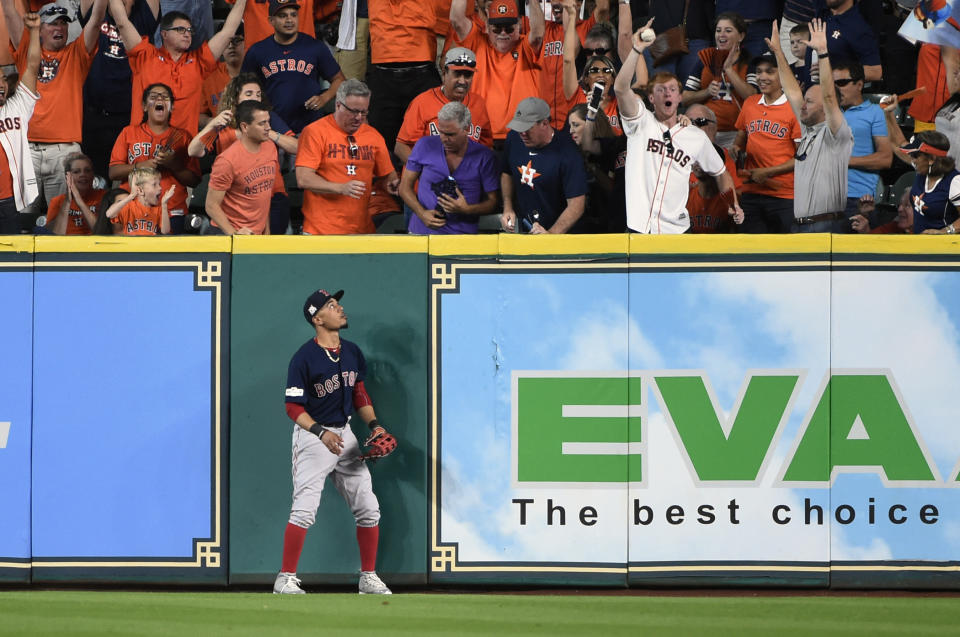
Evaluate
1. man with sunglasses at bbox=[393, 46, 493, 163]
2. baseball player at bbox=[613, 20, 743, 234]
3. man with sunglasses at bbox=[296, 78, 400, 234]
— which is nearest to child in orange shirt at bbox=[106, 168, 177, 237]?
man with sunglasses at bbox=[296, 78, 400, 234]

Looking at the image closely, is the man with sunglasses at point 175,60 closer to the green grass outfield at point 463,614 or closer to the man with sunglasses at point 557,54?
the man with sunglasses at point 557,54

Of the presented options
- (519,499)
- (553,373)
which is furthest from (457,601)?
(553,373)

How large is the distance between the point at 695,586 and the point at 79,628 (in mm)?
4527

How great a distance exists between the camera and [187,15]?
Answer: 13.2 m

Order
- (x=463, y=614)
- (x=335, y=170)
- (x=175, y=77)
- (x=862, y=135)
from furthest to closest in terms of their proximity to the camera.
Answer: (x=175, y=77) < (x=862, y=135) < (x=335, y=170) < (x=463, y=614)

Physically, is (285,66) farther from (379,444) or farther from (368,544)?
(368,544)

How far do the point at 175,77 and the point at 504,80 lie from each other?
3.43 meters

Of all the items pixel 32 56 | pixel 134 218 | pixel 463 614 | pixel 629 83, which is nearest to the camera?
pixel 463 614

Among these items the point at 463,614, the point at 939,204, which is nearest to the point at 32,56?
the point at 463,614

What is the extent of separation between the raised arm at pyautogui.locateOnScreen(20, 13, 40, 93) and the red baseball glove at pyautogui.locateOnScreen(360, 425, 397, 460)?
18.9 ft

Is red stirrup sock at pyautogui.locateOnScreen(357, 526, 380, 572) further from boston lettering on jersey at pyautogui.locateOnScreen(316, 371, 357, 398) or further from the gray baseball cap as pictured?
the gray baseball cap

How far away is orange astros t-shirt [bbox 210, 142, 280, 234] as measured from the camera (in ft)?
34.0

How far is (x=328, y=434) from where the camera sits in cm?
854

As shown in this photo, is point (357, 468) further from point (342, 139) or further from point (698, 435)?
point (342, 139)
